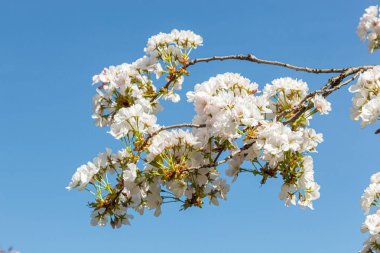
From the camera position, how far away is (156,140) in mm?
5270

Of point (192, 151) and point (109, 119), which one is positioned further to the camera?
point (109, 119)

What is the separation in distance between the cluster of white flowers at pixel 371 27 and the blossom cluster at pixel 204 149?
Answer: 6.38 feet

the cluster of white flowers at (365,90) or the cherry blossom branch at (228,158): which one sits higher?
the cluster of white flowers at (365,90)

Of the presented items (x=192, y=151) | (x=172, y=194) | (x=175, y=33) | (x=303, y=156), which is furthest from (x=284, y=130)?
(x=175, y=33)

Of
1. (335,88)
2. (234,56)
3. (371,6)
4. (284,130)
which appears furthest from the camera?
(371,6)

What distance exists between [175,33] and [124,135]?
166 cm

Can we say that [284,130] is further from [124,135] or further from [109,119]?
[109,119]

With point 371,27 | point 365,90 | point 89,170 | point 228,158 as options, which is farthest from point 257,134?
point 371,27

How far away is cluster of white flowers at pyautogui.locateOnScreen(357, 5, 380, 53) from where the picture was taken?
7.55 metres

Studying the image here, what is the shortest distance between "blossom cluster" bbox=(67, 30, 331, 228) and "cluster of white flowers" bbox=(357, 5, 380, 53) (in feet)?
6.38

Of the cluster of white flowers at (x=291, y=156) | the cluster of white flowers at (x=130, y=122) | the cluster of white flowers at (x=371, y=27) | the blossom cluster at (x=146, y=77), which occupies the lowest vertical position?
the cluster of white flowers at (x=291, y=156)

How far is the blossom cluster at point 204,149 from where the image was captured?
5.23 meters

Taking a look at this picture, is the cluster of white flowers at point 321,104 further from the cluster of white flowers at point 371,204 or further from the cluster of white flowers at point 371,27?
the cluster of white flowers at point 371,27

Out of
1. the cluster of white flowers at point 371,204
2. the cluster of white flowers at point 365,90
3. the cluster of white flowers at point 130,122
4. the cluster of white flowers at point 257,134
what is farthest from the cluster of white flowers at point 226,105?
the cluster of white flowers at point 371,204
